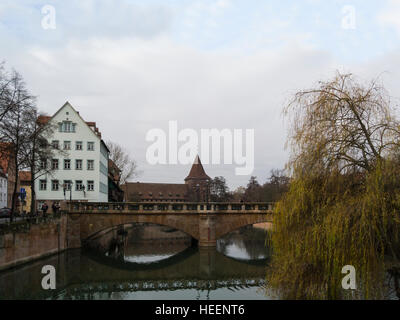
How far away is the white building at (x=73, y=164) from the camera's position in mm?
36438

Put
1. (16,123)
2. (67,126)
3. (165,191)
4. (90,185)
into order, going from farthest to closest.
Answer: (165,191), (90,185), (67,126), (16,123)

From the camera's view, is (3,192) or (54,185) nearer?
(54,185)

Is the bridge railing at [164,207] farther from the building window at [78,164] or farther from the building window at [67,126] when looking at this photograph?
the building window at [67,126]

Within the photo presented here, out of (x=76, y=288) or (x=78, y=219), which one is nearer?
(x=76, y=288)

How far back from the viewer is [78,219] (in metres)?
Answer: 28.2

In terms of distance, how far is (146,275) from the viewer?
70.7ft

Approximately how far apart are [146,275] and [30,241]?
7.52 meters

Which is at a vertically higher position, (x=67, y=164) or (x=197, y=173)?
(x=67, y=164)

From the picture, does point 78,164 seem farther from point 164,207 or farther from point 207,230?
point 207,230

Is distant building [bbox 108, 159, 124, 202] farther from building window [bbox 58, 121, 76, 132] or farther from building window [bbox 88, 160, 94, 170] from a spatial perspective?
building window [bbox 58, 121, 76, 132]

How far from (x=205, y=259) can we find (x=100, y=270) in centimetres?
743

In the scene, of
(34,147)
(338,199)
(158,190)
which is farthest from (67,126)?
(158,190)
